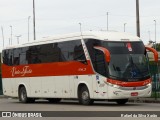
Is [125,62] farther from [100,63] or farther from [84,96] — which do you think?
[84,96]

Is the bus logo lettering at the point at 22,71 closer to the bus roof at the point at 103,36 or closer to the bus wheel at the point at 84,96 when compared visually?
the bus roof at the point at 103,36

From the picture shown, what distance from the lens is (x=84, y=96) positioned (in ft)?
88.3

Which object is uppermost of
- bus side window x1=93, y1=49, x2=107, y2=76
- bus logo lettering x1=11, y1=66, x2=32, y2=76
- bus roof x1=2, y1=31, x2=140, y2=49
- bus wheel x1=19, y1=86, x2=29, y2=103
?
bus roof x1=2, y1=31, x2=140, y2=49

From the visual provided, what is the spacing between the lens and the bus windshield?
2514 cm

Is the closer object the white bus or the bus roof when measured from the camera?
the white bus

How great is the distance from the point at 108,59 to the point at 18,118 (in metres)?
7.26

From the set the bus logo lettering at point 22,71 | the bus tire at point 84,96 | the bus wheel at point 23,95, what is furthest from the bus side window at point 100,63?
the bus wheel at point 23,95

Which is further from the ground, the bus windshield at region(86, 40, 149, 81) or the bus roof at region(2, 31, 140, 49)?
the bus roof at region(2, 31, 140, 49)

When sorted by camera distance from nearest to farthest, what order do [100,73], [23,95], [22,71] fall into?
[100,73] < [22,71] < [23,95]

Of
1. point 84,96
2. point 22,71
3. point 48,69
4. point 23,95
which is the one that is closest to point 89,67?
point 84,96

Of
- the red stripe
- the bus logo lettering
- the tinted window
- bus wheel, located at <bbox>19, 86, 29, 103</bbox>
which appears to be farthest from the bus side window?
bus wheel, located at <bbox>19, 86, 29, 103</bbox>

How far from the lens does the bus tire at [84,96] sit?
2655 cm

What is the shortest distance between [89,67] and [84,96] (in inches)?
65.6

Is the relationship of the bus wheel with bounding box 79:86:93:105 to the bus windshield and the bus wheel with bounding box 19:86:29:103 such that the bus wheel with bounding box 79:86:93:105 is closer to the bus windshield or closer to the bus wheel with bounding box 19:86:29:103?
the bus windshield
